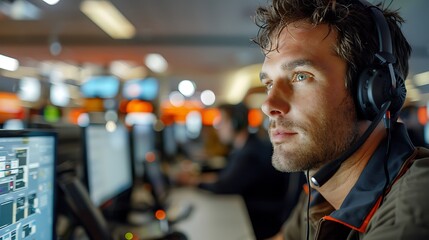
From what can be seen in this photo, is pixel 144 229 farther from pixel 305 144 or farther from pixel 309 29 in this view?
pixel 309 29

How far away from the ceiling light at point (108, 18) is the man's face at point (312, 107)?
371cm

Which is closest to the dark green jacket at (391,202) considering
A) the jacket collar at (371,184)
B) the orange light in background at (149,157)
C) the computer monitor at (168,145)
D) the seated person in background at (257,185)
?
the jacket collar at (371,184)

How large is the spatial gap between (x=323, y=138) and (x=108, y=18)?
4.77m

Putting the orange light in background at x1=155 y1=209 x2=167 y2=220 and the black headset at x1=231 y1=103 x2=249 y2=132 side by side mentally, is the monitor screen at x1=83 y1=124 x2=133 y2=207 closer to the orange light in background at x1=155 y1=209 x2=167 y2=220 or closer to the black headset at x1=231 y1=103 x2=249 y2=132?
the orange light in background at x1=155 y1=209 x2=167 y2=220

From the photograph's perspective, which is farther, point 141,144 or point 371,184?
point 141,144

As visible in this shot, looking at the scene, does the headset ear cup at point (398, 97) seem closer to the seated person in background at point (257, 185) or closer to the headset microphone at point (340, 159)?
the headset microphone at point (340, 159)

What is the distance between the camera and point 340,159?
0.92 m

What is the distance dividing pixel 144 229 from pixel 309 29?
1.35 metres

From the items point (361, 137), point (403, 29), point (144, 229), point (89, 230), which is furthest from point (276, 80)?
point (144, 229)

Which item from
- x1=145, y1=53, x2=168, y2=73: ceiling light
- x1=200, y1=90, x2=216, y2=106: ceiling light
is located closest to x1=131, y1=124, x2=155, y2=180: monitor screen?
x1=145, y1=53, x2=168, y2=73: ceiling light

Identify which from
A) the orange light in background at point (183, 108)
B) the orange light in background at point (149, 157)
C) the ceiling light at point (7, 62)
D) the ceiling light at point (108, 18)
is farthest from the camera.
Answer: the orange light in background at point (183, 108)

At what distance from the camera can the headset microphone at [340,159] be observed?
0.89 meters

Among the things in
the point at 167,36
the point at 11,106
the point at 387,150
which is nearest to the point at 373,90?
the point at 387,150

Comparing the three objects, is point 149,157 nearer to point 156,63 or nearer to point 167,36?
point 167,36
